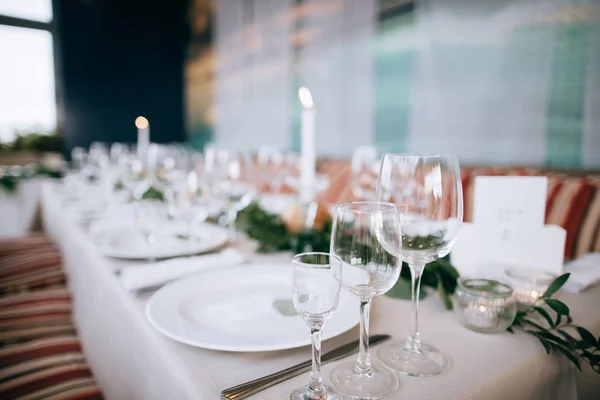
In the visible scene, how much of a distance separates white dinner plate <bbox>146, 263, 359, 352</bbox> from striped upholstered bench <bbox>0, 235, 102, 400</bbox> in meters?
0.49

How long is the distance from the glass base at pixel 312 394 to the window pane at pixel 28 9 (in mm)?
7286

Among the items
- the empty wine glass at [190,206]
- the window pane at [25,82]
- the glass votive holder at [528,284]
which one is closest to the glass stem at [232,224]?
the empty wine glass at [190,206]

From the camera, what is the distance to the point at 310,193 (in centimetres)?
114

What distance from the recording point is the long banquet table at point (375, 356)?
0.52 meters

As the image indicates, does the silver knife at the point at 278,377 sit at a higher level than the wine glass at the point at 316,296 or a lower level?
lower

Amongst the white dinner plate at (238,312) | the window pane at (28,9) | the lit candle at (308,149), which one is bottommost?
the white dinner plate at (238,312)

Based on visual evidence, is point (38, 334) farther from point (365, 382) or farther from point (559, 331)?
point (559, 331)

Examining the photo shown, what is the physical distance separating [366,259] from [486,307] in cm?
25

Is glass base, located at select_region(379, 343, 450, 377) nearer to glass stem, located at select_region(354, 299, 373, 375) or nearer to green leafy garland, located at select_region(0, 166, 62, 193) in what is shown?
glass stem, located at select_region(354, 299, 373, 375)

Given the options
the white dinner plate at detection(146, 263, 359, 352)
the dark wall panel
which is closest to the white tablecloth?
the white dinner plate at detection(146, 263, 359, 352)

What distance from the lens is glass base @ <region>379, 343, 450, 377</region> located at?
0.54 metres

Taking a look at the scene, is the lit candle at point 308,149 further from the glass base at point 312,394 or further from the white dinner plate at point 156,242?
the glass base at point 312,394

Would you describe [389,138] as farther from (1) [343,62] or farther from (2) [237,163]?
(2) [237,163]

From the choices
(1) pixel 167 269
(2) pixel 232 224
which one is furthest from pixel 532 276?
(2) pixel 232 224
